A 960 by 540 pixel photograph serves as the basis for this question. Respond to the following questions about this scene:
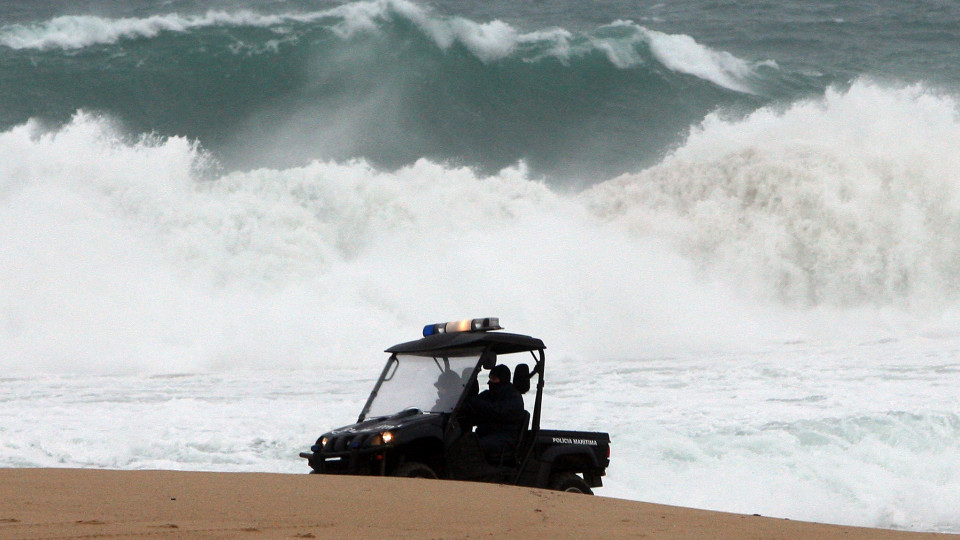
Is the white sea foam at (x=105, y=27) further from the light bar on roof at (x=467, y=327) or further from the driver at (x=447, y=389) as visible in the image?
the driver at (x=447, y=389)

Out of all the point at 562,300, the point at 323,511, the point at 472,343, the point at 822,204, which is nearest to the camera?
the point at 323,511

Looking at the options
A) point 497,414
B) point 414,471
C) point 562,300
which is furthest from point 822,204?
point 414,471

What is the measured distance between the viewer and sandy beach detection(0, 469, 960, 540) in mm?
4989

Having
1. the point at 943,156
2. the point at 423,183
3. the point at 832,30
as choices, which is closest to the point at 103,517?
the point at 423,183

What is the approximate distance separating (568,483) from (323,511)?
2.57 m

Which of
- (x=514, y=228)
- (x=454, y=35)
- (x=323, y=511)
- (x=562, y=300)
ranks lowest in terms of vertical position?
(x=323, y=511)

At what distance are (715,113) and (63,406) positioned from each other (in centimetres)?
1777

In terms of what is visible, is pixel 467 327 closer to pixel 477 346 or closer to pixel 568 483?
pixel 477 346

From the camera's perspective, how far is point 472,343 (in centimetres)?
746

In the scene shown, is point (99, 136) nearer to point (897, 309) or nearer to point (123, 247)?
point (123, 247)

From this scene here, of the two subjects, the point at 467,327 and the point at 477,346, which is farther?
the point at 467,327

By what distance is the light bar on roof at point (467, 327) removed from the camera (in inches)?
297

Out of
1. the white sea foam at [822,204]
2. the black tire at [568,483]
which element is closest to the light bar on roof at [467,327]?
the black tire at [568,483]

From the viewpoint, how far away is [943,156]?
74.4 ft
